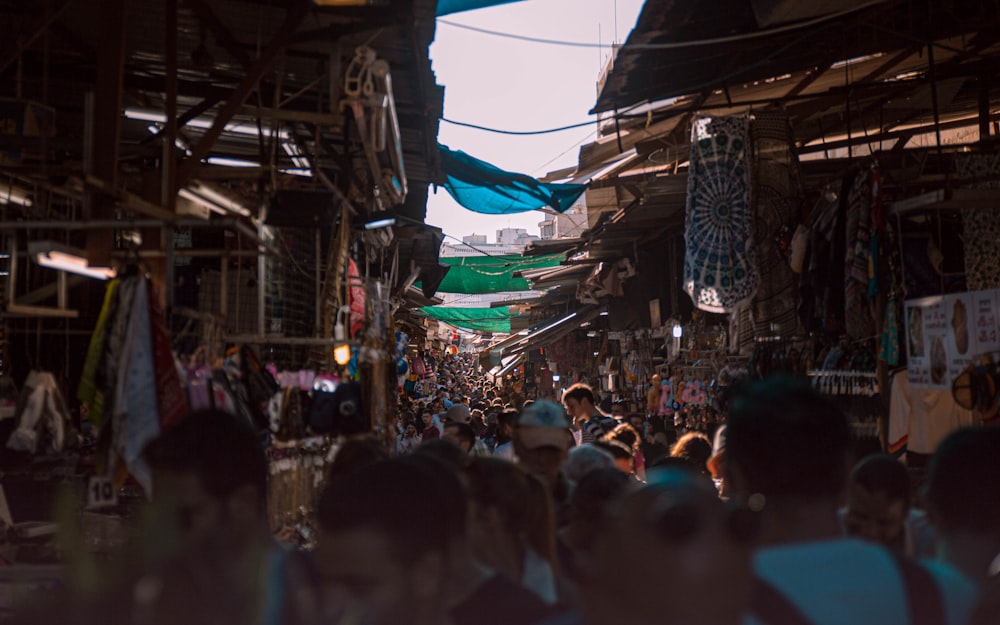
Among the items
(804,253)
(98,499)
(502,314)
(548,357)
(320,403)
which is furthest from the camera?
(502,314)

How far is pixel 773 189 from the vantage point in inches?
248

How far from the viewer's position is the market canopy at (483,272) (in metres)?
15.9

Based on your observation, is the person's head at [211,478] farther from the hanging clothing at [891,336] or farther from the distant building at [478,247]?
the distant building at [478,247]

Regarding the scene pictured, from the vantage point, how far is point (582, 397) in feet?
24.9

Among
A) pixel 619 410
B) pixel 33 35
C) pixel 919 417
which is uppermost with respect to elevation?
pixel 33 35

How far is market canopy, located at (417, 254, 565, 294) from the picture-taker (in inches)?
628

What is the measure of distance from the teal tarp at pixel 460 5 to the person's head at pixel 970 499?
365 centimetres

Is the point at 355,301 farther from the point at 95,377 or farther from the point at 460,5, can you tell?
the point at 95,377

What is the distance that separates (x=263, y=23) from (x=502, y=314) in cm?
2252

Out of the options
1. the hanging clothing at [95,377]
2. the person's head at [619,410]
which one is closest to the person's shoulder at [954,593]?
the hanging clothing at [95,377]

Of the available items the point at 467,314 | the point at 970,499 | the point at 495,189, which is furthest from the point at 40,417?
the point at 467,314

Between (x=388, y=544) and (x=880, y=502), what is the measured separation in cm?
186

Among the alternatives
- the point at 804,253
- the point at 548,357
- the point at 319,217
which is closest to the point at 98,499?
the point at 319,217

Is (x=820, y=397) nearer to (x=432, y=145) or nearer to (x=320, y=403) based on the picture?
(x=320, y=403)
